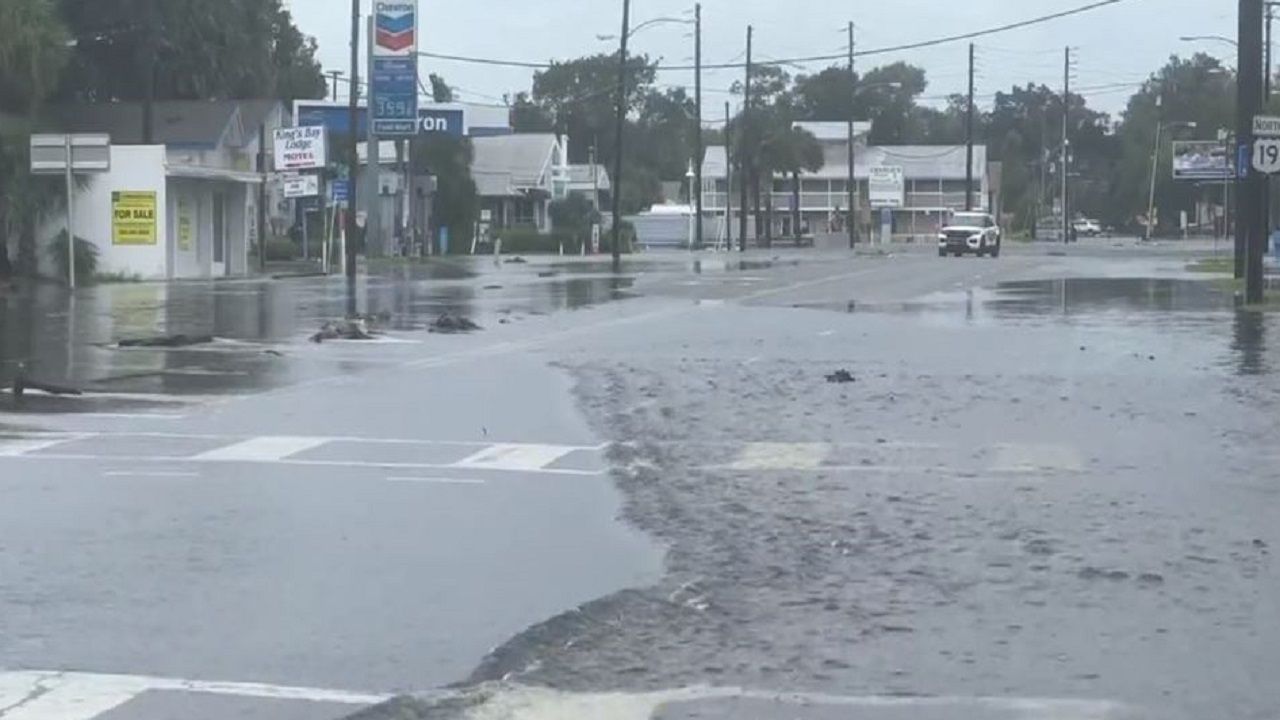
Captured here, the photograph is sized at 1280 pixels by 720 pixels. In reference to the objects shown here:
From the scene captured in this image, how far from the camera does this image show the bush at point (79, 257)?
4575 centimetres

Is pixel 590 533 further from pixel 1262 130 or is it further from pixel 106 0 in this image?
pixel 106 0

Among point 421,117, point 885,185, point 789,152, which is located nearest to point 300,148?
point 421,117

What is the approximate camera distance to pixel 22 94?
156 ft

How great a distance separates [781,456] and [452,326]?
14.3 m

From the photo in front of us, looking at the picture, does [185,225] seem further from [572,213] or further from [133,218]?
[572,213]

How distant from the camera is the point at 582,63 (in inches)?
6353

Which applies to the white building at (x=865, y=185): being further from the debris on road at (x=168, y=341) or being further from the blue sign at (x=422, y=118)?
the debris on road at (x=168, y=341)

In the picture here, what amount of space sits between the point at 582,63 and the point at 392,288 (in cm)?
12180

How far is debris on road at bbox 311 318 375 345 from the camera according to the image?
25.3 m

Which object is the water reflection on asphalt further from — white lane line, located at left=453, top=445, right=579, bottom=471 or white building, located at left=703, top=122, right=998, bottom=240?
white building, located at left=703, top=122, right=998, bottom=240

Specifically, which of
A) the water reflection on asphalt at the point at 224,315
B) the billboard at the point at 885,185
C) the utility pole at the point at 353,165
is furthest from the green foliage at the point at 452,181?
the utility pole at the point at 353,165

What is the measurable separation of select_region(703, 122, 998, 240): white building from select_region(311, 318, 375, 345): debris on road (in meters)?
107

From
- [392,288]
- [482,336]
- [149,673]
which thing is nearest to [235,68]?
[392,288]

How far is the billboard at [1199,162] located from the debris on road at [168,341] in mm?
87555
